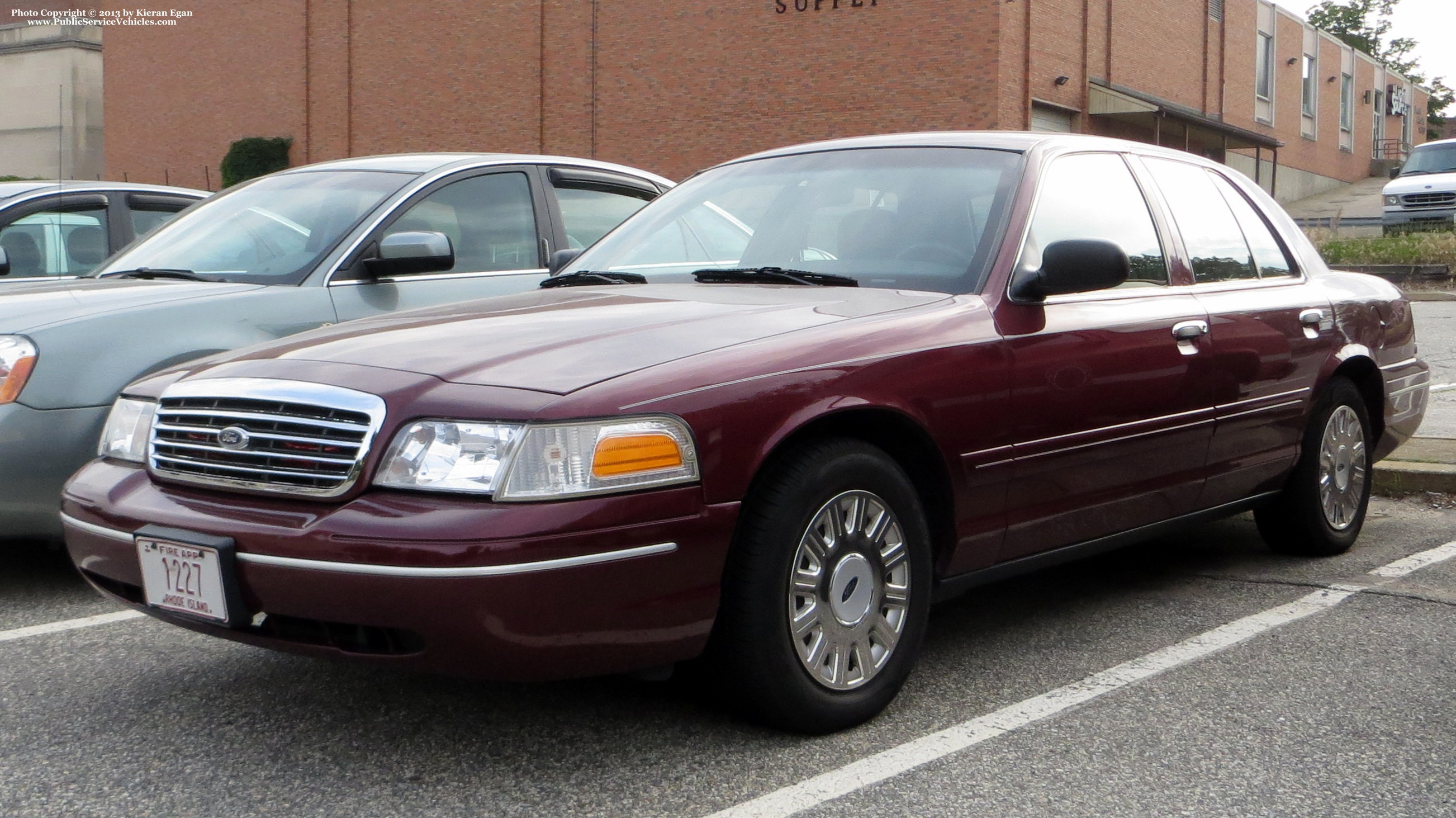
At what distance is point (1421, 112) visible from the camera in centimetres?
6394

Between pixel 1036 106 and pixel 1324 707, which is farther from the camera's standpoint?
pixel 1036 106

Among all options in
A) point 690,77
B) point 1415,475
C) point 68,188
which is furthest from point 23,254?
point 690,77

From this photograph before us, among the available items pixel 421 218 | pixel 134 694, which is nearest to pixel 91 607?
pixel 134 694

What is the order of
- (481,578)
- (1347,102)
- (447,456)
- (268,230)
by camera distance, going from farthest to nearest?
(1347,102) < (268,230) < (447,456) < (481,578)

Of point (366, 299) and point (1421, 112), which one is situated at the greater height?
point (1421, 112)

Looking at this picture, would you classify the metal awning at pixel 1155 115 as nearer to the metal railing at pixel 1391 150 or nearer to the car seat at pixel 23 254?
the metal railing at pixel 1391 150

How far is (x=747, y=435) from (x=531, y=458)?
0.52 metres

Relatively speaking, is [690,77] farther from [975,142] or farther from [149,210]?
[975,142]

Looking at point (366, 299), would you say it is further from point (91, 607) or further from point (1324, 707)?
point (1324, 707)

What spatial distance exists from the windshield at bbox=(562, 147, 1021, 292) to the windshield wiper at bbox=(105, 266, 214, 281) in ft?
6.03

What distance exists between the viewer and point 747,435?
3.22 m

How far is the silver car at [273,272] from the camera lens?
4.84 meters

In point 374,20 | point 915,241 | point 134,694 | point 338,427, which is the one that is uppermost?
point 374,20

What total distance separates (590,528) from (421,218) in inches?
135
